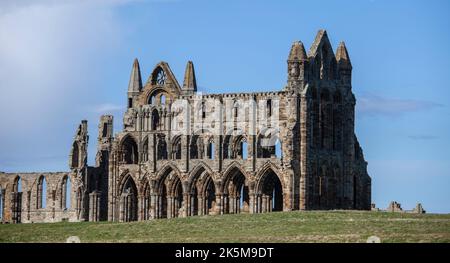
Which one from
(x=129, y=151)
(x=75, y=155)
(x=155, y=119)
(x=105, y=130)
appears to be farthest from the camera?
(x=105, y=130)

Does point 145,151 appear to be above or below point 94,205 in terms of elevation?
above

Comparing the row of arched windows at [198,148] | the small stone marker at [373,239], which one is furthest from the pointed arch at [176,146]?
the small stone marker at [373,239]

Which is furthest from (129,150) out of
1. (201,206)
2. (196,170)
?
(201,206)

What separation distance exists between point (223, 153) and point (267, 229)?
25379 mm

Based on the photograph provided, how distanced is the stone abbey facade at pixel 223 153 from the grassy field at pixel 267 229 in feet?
32.3

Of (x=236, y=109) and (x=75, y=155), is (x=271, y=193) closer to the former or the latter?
(x=236, y=109)

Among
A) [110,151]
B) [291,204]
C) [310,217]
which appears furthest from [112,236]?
[110,151]

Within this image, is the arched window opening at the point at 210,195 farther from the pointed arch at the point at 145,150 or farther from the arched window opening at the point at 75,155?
the arched window opening at the point at 75,155

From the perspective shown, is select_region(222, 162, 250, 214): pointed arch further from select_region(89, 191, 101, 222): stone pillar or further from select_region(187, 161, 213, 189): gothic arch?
select_region(89, 191, 101, 222): stone pillar

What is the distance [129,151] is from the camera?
383ft

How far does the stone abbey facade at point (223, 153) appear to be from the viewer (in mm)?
107625

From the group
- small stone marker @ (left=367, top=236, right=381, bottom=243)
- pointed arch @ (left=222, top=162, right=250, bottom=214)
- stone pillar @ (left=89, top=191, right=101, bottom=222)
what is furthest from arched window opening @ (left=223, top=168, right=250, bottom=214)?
small stone marker @ (left=367, top=236, right=381, bottom=243)

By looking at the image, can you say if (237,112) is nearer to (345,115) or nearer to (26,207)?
(345,115)
